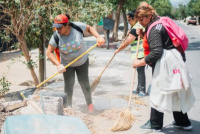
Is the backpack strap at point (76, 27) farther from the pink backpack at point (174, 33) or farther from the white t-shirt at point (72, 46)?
the pink backpack at point (174, 33)

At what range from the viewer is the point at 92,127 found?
4598 mm

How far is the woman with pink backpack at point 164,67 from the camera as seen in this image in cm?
371

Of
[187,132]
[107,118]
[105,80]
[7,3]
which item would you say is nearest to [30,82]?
[105,80]

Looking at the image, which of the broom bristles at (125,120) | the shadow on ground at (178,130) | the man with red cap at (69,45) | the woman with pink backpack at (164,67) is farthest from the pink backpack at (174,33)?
the shadow on ground at (178,130)

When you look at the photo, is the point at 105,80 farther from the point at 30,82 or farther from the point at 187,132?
the point at 187,132

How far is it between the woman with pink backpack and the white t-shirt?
1270 mm

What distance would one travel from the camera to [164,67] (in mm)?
3732

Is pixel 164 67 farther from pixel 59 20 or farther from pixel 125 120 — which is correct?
pixel 59 20

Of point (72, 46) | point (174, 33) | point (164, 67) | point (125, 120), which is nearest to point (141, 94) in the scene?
point (72, 46)

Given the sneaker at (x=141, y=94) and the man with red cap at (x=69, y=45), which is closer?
the man with red cap at (x=69, y=45)

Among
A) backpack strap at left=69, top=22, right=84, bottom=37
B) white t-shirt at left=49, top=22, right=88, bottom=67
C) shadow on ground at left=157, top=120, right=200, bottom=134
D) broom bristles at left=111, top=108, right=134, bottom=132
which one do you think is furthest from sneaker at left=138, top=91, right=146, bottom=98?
broom bristles at left=111, top=108, right=134, bottom=132

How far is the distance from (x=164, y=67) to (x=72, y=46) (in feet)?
5.68

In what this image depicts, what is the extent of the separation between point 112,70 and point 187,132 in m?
5.67

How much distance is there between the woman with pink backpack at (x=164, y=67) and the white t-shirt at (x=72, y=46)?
4.17 feet
